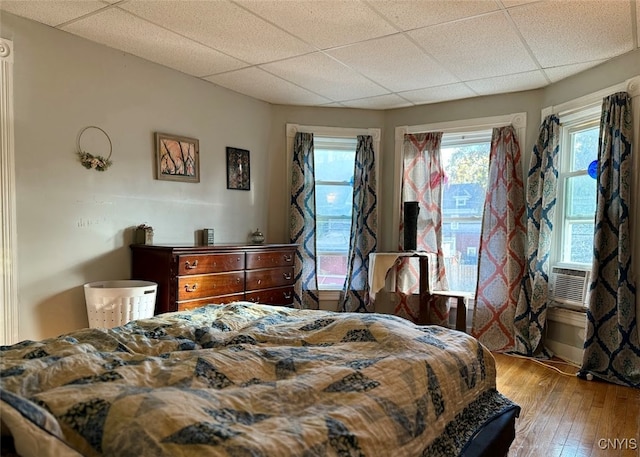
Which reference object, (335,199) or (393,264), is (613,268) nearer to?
(393,264)

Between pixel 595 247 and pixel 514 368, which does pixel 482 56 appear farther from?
pixel 514 368

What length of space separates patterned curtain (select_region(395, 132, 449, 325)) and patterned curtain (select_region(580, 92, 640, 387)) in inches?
53.7

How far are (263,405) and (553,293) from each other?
346cm

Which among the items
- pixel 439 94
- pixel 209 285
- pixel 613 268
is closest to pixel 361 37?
pixel 439 94

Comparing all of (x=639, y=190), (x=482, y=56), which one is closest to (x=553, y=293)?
(x=639, y=190)

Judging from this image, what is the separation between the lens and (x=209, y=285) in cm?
318

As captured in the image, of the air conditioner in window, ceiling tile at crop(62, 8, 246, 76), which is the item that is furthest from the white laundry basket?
the air conditioner in window

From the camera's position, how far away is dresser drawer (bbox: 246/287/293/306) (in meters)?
3.57

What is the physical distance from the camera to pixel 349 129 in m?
4.61

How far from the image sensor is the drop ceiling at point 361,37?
2492 millimetres

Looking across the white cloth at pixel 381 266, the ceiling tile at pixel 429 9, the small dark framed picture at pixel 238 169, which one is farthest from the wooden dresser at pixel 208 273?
the ceiling tile at pixel 429 9

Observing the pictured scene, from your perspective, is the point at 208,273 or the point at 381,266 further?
the point at 381,266

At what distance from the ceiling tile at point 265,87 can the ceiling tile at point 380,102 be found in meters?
0.27

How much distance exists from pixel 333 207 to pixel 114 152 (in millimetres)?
2256
